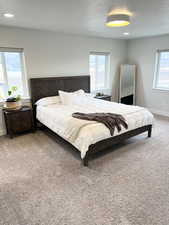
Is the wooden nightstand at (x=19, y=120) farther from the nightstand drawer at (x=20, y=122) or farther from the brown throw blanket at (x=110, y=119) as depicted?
the brown throw blanket at (x=110, y=119)

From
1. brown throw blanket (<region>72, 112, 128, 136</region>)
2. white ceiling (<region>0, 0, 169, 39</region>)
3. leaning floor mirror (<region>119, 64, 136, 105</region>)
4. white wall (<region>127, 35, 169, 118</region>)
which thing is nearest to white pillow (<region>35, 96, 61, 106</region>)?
brown throw blanket (<region>72, 112, 128, 136</region>)

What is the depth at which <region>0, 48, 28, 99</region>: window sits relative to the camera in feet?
12.5

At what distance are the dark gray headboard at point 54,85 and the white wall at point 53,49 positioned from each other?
18cm

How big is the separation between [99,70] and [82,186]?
4294 mm

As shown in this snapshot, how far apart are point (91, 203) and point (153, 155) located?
1.62m

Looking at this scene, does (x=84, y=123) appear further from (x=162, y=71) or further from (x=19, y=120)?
(x=162, y=71)

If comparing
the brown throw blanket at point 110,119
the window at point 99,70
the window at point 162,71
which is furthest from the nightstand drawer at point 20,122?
the window at point 162,71

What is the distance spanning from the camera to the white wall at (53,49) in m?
3.80

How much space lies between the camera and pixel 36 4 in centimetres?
230

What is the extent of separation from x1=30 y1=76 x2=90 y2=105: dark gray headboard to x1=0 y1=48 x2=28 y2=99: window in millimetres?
306

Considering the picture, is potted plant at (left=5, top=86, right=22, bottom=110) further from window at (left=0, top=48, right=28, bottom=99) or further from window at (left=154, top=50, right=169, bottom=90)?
window at (left=154, top=50, right=169, bottom=90)

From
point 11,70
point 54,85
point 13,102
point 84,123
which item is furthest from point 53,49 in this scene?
point 84,123

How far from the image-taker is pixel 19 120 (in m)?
3.76

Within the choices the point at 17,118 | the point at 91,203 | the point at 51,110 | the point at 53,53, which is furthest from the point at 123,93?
the point at 91,203
